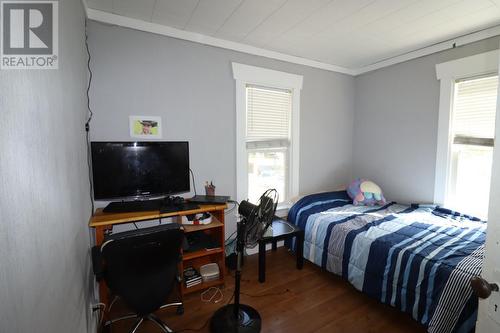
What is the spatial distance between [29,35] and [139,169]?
1334 millimetres

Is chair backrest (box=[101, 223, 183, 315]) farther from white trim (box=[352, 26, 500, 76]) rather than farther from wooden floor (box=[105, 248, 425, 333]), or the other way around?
white trim (box=[352, 26, 500, 76])

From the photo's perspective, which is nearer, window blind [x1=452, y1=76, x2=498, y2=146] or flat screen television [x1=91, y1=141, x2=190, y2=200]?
flat screen television [x1=91, y1=141, x2=190, y2=200]

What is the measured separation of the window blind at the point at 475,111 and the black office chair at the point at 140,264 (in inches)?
122

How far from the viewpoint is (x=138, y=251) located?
4.75 feet

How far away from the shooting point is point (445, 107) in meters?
2.75

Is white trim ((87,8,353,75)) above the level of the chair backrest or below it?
above

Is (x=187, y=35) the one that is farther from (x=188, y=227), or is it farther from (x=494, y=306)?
(x=494, y=306)

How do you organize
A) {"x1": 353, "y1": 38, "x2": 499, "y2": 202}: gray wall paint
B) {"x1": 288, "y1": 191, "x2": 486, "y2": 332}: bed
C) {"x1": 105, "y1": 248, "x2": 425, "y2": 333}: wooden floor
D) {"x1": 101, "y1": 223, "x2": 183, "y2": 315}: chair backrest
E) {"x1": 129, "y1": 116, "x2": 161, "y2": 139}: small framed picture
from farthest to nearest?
{"x1": 353, "y1": 38, "x2": 499, "y2": 202}: gray wall paint, {"x1": 129, "y1": 116, "x2": 161, "y2": 139}: small framed picture, {"x1": 105, "y1": 248, "x2": 425, "y2": 333}: wooden floor, {"x1": 288, "y1": 191, "x2": 486, "y2": 332}: bed, {"x1": 101, "y1": 223, "x2": 183, "y2": 315}: chair backrest

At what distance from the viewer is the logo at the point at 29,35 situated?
74 cm

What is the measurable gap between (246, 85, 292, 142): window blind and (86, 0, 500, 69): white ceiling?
0.53 meters

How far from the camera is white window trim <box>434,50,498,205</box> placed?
2.54 metres

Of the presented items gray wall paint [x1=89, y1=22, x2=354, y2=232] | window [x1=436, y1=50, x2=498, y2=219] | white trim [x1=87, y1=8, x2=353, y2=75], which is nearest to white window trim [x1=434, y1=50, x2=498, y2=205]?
window [x1=436, y1=50, x2=498, y2=219]

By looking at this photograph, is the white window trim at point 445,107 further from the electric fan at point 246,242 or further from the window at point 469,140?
the electric fan at point 246,242

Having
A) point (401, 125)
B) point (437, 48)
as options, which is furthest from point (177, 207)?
point (437, 48)
